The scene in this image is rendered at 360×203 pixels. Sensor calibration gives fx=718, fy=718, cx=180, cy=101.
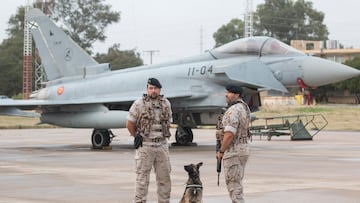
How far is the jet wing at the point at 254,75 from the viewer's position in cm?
1906

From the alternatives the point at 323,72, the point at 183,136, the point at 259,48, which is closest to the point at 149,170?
the point at 323,72

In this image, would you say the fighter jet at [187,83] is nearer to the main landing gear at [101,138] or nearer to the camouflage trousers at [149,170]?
the main landing gear at [101,138]

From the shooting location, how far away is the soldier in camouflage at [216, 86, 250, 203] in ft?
28.4

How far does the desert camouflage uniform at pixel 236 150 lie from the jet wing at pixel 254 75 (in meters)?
10.3

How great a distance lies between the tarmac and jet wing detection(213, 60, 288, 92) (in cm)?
180

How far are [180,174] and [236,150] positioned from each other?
4961 millimetres

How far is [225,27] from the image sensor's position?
124 metres

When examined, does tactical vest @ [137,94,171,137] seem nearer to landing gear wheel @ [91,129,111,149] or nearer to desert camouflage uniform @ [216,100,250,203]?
desert camouflage uniform @ [216,100,250,203]

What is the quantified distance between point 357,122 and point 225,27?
87166mm

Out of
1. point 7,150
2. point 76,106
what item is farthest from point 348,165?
point 7,150

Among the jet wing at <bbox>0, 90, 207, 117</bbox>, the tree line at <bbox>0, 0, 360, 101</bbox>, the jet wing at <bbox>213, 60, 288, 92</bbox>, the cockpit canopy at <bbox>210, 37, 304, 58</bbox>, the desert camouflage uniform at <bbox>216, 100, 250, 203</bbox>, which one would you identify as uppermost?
the tree line at <bbox>0, 0, 360, 101</bbox>

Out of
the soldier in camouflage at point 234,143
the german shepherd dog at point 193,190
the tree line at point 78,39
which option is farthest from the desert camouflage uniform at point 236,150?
the tree line at point 78,39

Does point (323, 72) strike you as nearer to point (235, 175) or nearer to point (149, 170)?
point (235, 175)

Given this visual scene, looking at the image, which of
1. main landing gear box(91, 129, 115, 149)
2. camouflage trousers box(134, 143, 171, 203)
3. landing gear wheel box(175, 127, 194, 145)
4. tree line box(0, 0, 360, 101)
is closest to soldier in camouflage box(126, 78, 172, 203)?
camouflage trousers box(134, 143, 171, 203)
